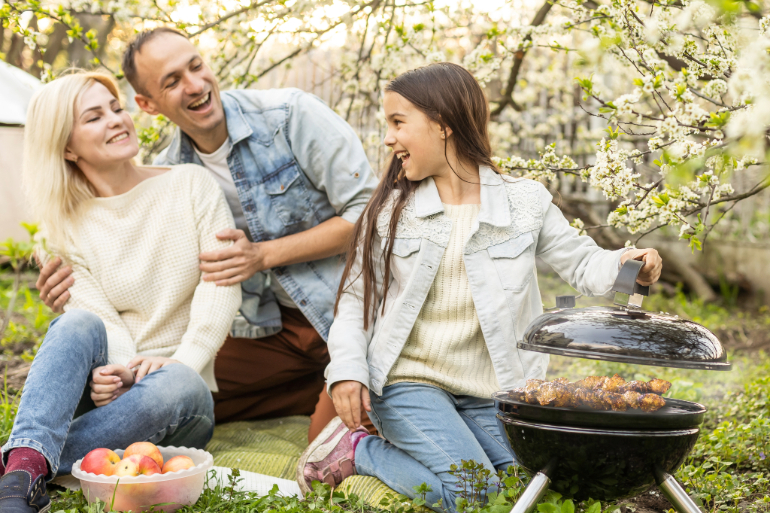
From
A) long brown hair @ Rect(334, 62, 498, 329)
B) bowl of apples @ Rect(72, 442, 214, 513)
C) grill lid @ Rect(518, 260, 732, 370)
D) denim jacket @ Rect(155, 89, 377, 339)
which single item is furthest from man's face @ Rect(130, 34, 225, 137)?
grill lid @ Rect(518, 260, 732, 370)

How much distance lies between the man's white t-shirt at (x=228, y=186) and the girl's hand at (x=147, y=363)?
0.73m

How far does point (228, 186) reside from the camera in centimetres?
315

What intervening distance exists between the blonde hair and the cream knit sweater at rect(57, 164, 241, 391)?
72 mm

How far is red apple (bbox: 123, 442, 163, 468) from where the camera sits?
2.13 metres

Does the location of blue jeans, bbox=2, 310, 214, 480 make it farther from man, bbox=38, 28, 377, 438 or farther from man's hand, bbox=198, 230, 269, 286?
man, bbox=38, 28, 377, 438

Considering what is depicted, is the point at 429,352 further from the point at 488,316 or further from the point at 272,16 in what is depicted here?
the point at 272,16

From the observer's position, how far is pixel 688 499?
1.62 metres

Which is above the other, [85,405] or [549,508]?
[549,508]

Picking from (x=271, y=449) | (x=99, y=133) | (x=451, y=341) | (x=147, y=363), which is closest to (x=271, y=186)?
(x=99, y=133)

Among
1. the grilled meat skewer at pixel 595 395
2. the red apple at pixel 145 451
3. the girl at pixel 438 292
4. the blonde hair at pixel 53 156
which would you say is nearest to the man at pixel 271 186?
the blonde hair at pixel 53 156

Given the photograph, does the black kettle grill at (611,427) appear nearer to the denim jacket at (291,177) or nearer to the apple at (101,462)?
the apple at (101,462)

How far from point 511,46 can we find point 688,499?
2075mm

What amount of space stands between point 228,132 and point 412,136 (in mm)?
1115

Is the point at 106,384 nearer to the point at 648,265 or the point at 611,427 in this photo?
the point at 611,427
